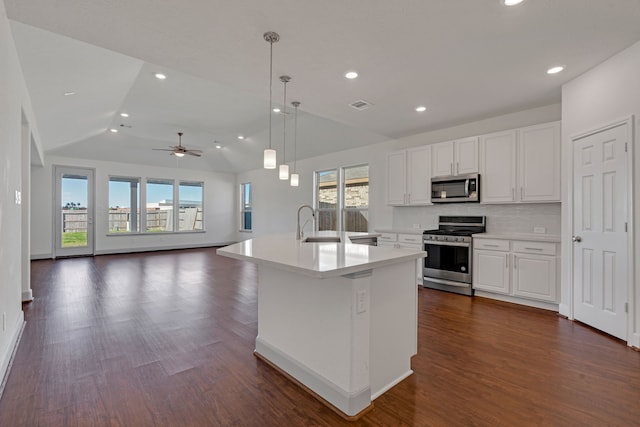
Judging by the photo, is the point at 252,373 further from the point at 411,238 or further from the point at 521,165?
the point at 521,165

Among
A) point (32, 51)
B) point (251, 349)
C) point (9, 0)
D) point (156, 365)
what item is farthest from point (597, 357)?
point (32, 51)

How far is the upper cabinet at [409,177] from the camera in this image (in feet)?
16.4

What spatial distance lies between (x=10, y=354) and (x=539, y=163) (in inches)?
227

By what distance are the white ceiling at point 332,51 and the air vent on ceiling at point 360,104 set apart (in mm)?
108

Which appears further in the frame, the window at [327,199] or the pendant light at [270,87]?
the window at [327,199]

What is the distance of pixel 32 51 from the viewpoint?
2.84m

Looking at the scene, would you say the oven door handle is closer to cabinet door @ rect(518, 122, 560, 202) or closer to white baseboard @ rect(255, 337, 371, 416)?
cabinet door @ rect(518, 122, 560, 202)

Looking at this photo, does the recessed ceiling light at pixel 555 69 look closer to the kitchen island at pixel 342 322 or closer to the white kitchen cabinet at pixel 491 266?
the white kitchen cabinet at pixel 491 266

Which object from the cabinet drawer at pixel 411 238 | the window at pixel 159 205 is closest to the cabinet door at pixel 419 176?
the cabinet drawer at pixel 411 238

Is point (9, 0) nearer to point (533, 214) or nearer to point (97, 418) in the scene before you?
point (97, 418)

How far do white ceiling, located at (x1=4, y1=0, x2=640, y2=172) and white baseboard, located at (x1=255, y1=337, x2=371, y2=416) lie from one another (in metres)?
2.53

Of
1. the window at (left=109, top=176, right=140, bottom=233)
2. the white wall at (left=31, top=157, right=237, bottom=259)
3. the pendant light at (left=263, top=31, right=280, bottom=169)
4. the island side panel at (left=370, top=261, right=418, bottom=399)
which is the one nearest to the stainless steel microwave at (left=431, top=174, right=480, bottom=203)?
the island side panel at (left=370, top=261, right=418, bottom=399)

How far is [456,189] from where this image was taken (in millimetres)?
4637

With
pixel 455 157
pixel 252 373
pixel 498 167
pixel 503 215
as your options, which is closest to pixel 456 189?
pixel 455 157
